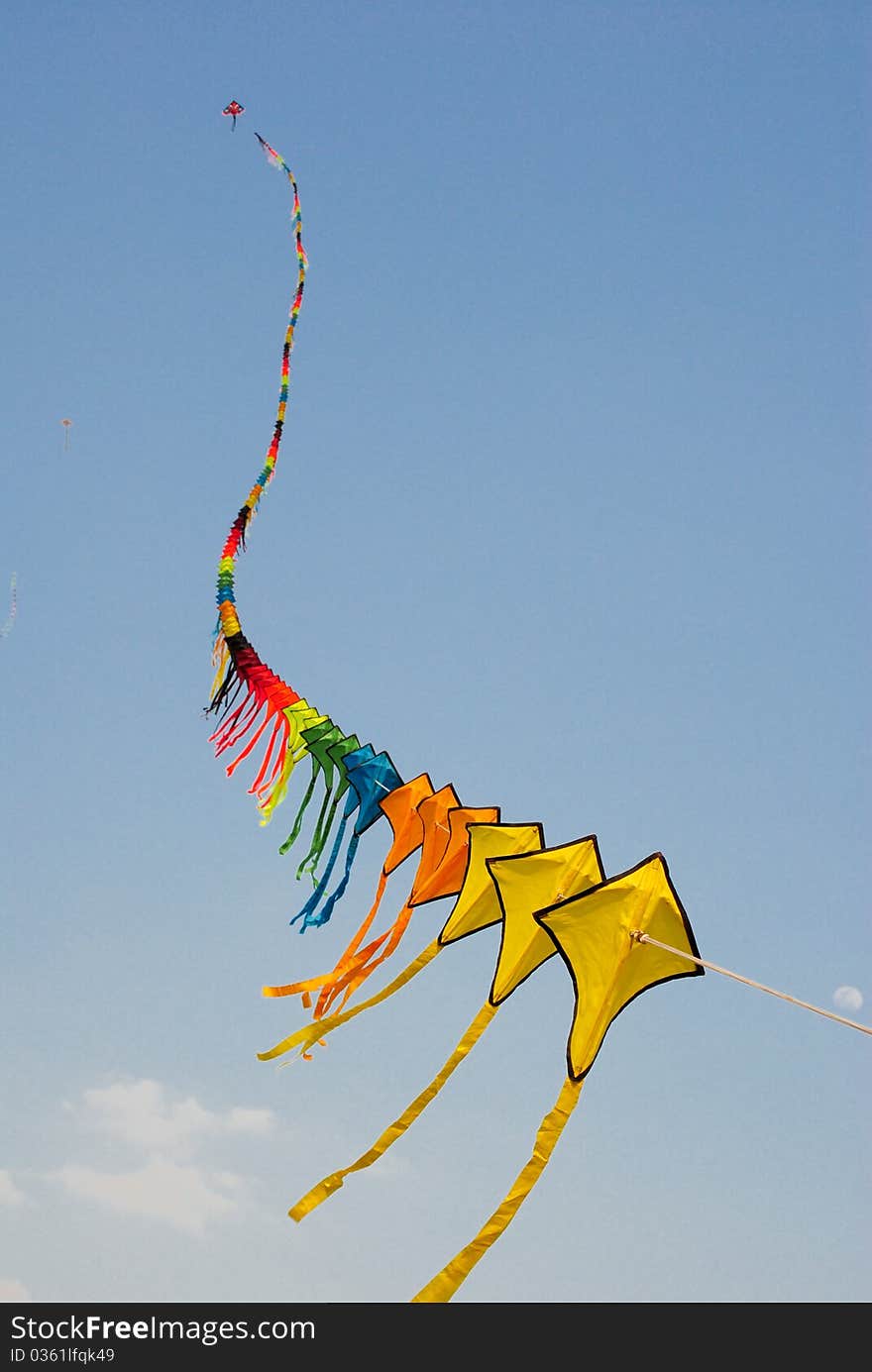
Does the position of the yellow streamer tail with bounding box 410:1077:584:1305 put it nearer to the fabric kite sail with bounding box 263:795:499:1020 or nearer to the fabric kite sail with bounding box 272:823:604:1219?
the fabric kite sail with bounding box 272:823:604:1219

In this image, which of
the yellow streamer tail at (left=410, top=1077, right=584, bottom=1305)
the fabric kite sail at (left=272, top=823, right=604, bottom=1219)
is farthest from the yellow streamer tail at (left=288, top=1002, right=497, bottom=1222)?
the yellow streamer tail at (left=410, top=1077, right=584, bottom=1305)

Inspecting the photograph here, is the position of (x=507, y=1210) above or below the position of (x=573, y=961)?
below

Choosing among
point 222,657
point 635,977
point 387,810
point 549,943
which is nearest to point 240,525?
point 222,657

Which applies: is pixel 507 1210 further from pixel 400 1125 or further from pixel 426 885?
pixel 426 885

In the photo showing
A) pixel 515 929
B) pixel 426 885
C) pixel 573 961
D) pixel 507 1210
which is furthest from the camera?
pixel 426 885

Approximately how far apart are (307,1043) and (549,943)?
2.91 meters

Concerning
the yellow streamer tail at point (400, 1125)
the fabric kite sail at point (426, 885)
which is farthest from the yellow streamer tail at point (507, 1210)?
the fabric kite sail at point (426, 885)

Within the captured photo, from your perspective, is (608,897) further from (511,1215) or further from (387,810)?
(387,810)

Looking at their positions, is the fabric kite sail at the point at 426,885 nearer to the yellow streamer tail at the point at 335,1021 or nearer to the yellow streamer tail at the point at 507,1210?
the yellow streamer tail at the point at 335,1021

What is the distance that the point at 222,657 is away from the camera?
16719mm

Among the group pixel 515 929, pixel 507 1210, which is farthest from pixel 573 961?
pixel 507 1210

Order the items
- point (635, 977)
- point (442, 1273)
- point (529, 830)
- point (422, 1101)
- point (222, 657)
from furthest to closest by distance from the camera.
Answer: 1. point (222, 657)
2. point (529, 830)
3. point (422, 1101)
4. point (635, 977)
5. point (442, 1273)

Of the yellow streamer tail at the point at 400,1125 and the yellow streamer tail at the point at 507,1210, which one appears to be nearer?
the yellow streamer tail at the point at 507,1210

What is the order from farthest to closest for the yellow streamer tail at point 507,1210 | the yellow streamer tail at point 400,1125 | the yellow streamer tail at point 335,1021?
the yellow streamer tail at point 335,1021, the yellow streamer tail at point 400,1125, the yellow streamer tail at point 507,1210
